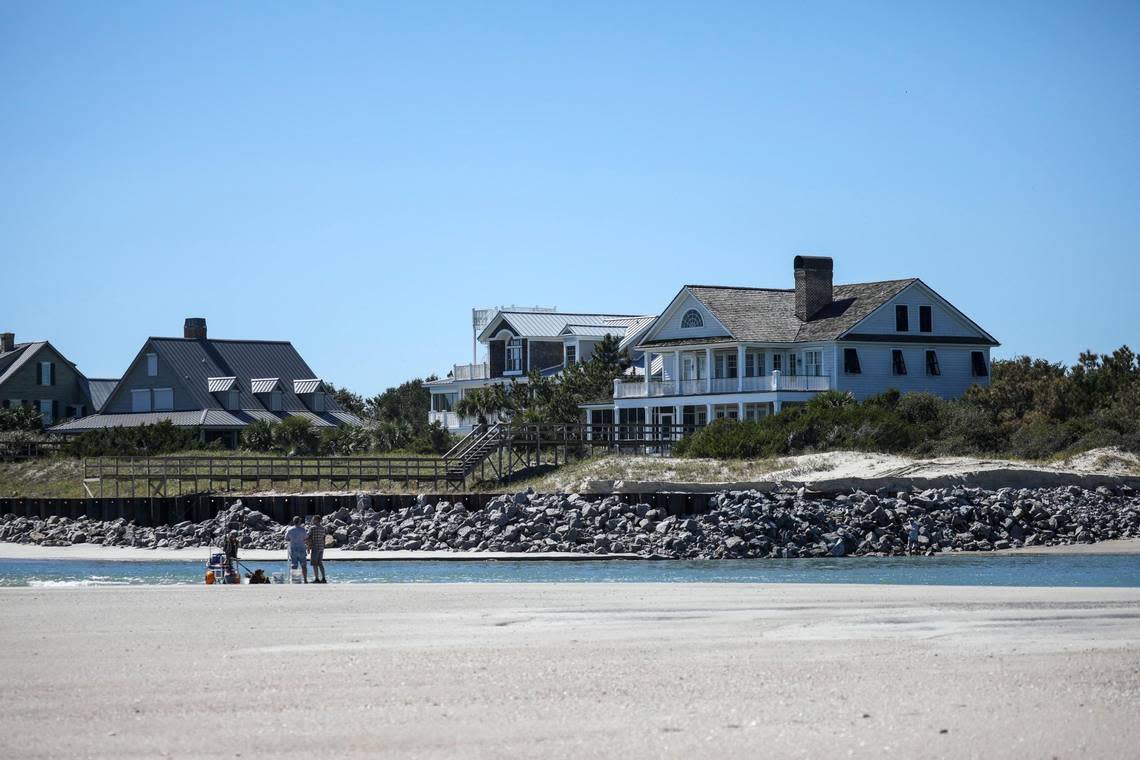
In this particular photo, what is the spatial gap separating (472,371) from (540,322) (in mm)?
4655

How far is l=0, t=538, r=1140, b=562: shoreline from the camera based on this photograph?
1484 inches

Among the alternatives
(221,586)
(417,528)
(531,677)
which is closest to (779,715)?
(531,677)

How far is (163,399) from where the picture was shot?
8056 cm

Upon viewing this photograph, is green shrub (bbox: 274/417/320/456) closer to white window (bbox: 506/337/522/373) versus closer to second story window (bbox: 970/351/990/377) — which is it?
white window (bbox: 506/337/522/373)

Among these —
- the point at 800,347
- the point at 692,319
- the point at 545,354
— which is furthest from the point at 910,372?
the point at 545,354

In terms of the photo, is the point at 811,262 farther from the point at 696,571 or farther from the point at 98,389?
the point at 98,389

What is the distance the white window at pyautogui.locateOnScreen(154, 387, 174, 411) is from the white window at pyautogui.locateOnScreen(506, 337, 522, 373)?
18220 millimetres

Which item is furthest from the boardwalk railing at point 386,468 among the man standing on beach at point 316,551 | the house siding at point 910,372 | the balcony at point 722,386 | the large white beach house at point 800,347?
the man standing on beach at point 316,551

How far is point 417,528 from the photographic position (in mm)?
44031

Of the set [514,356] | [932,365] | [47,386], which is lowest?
[932,365]

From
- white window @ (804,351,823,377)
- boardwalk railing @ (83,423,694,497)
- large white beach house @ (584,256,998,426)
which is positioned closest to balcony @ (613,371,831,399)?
large white beach house @ (584,256,998,426)

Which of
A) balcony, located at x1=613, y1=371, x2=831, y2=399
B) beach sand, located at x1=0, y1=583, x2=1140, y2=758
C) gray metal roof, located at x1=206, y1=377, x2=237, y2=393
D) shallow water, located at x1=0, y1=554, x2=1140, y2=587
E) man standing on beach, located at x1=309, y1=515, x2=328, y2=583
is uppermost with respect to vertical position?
gray metal roof, located at x1=206, y1=377, x2=237, y2=393

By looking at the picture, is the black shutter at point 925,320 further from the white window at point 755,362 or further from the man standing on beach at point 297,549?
the man standing on beach at point 297,549

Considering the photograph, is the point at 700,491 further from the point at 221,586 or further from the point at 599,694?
the point at 599,694
